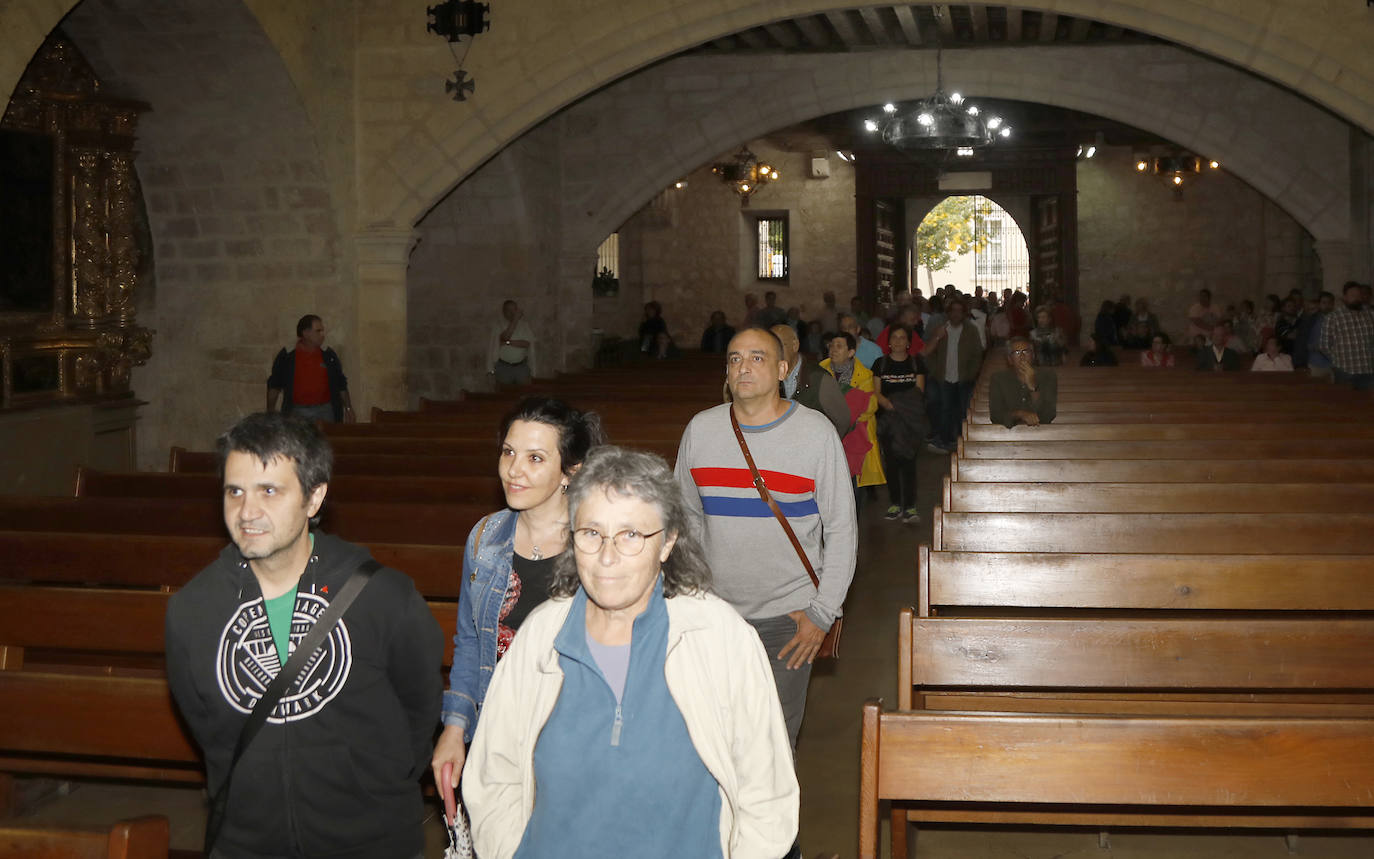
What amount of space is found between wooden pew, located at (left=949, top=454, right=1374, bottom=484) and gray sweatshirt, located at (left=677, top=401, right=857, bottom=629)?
2350 mm

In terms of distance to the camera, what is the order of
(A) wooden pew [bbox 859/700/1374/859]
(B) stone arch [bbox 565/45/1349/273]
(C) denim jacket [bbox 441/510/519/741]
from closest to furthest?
(A) wooden pew [bbox 859/700/1374/859] < (C) denim jacket [bbox 441/510/519/741] < (B) stone arch [bbox 565/45/1349/273]

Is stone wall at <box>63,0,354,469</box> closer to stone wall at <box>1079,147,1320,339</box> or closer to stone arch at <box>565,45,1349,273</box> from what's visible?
stone arch at <box>565,45,1349,273</box>

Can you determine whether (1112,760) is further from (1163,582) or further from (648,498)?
(1163,582)

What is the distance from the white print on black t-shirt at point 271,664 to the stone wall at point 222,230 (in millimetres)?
7358

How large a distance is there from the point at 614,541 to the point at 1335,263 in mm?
12549

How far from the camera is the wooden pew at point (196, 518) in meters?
5.03

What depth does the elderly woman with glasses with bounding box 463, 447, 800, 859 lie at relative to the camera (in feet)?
6.28

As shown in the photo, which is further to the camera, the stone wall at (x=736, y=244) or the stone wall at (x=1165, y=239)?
the stone wall at (x=736, y=244)

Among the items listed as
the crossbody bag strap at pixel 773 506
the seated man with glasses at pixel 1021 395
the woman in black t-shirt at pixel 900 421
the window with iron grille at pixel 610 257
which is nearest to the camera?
the crossbody bag strap at pixel 773 506

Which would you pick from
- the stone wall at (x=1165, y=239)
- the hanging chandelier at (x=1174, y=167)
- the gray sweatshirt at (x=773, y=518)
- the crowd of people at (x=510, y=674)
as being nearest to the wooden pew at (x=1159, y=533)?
the gray sweatshirt at (x=773, y=518)

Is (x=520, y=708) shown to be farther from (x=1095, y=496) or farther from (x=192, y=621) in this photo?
(x=1095, y=496)

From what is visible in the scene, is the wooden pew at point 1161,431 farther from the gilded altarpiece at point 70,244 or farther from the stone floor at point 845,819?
the gilded altarpiece at point 70,244

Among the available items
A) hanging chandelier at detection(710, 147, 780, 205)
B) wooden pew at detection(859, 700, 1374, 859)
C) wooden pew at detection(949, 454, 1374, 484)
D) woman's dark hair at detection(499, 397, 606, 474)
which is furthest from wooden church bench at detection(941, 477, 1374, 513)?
hanging chandelier at detection(710, 147, 780, 205)

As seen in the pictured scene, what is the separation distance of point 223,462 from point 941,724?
1.30 metres
